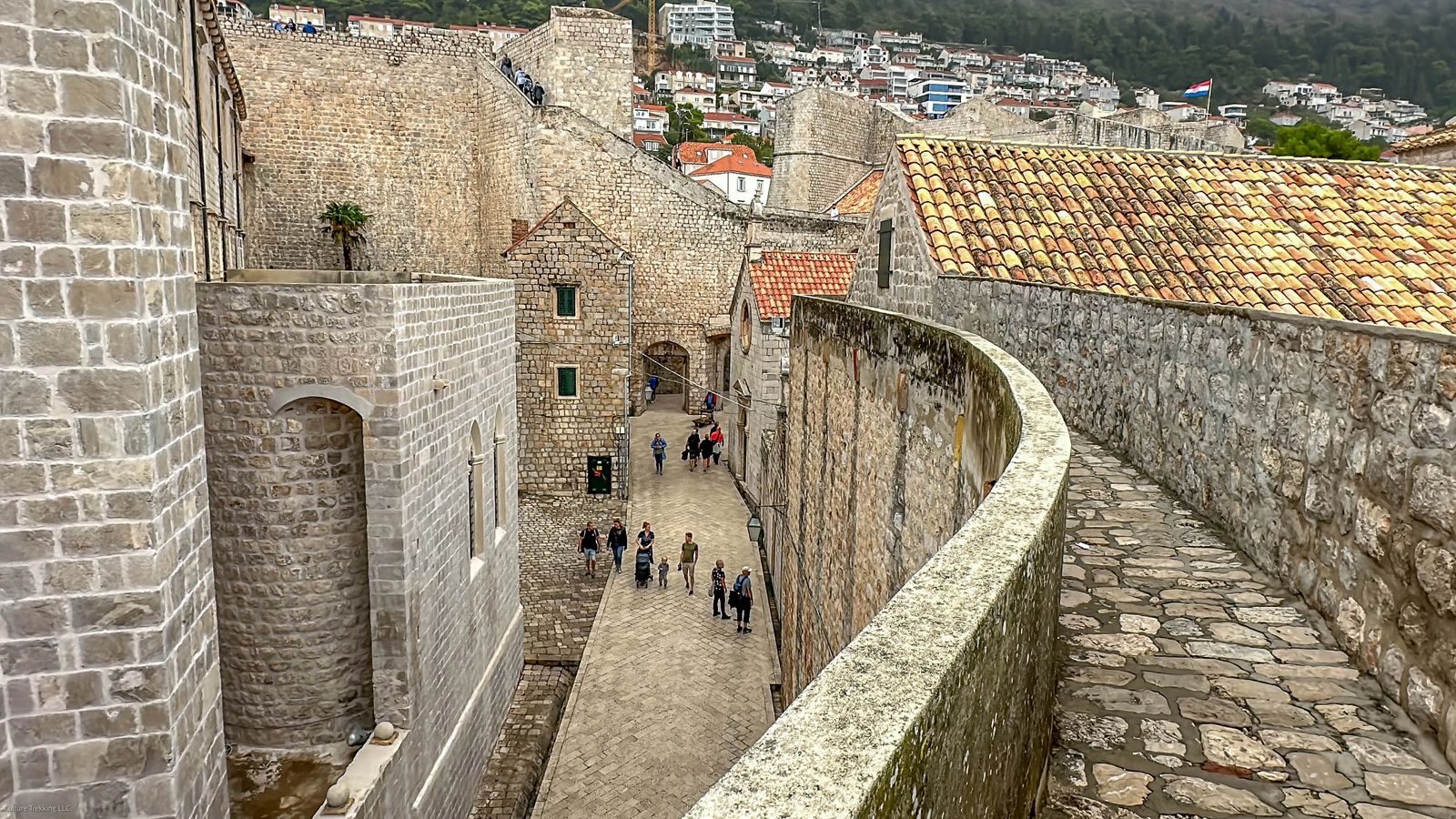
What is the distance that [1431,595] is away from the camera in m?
2.52

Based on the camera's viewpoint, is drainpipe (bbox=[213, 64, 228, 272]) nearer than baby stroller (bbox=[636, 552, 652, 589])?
Yes

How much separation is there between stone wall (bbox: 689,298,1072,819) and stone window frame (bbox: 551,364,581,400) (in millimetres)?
15567

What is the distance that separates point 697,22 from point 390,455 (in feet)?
557

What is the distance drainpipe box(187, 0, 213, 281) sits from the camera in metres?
11.6

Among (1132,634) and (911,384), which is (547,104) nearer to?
(911,384)

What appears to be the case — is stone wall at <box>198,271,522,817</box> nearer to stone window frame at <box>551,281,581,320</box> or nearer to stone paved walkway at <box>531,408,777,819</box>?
stone paved walkway at <box>531,408,777,819</box>

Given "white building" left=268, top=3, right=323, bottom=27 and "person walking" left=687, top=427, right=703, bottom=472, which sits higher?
"white building" left=268, top=3, right=323, bottom=27

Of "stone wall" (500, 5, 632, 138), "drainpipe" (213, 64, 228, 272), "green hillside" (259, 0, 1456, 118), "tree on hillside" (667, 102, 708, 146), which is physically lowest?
"drainpipe" (213, 64, 228, 272)

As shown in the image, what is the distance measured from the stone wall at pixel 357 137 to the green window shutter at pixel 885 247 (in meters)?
22.9

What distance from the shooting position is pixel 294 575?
27.1ft

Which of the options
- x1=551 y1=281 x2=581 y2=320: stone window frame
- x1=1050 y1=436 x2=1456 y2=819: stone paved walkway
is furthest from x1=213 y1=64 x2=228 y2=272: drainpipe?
x1=1050 y1=436 x2=1456 y2=819: stone paved walkway

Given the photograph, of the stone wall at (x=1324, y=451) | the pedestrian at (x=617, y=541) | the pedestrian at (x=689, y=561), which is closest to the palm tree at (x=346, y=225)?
the pedestrian at (x=617, y=541)

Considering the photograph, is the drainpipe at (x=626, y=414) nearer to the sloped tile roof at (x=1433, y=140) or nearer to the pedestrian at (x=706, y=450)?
the pedestrian at (x=706, y=450)

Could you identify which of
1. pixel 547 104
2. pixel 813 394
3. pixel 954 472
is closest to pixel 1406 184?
pixel 813 394
